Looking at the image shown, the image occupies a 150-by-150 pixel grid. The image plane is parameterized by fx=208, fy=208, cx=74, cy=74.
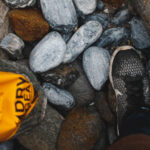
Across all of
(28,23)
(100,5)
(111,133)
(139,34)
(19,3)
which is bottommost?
(111,133)

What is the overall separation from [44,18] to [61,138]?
0.79m

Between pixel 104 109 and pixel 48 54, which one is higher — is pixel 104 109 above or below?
below

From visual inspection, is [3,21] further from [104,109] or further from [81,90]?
[104,109]

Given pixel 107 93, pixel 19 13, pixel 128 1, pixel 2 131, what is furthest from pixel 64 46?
pixel 2 131

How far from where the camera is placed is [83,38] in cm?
138

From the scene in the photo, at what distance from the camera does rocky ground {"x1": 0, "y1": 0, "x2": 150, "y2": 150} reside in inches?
52.1

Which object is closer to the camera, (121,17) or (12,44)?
(12,44)

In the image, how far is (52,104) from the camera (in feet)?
4.75

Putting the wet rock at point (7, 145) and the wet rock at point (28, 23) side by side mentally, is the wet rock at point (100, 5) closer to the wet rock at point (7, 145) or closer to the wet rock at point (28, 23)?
the wet rock at point (28, 23)

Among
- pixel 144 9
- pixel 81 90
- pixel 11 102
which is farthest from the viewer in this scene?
pixel 81 90

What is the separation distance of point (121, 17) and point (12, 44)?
0.76 meters

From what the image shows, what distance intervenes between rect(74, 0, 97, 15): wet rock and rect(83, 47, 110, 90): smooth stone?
0.85 feet

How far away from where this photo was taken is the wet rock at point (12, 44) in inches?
51.6

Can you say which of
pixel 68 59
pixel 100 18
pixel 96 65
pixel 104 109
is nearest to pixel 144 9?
pixel 100 18
